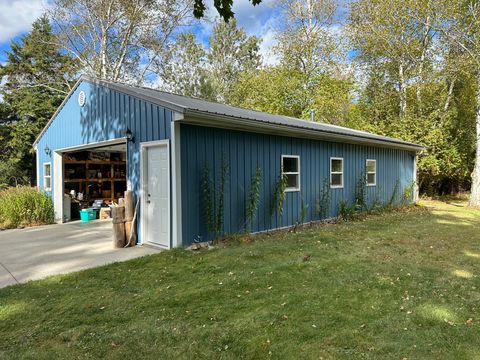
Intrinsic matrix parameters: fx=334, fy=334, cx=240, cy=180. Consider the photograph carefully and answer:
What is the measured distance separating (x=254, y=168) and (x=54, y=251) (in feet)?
13.6

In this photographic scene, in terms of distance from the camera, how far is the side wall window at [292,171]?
26.5 feet

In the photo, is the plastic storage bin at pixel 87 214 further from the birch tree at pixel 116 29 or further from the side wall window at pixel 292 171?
the birch tree at pixel 116 29

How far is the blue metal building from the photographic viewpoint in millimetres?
5930

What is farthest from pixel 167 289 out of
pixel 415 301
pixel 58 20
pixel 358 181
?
pixel 58 20

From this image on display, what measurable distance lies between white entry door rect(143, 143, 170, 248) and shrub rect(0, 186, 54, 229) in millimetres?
4740

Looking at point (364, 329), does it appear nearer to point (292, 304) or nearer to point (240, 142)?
point (292, 304)

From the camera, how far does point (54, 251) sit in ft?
19.8

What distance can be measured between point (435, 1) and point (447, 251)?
39.8 ft

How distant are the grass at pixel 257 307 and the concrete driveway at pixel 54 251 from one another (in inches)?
21.3

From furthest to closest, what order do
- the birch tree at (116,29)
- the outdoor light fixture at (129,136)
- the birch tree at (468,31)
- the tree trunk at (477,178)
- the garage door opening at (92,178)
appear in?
the birch tree at (116,29) → the tree trunk at (477,178) → the birch tree at (468,31) → the garage door opening at (92,178) → the outdoor light fixture at (129,136)

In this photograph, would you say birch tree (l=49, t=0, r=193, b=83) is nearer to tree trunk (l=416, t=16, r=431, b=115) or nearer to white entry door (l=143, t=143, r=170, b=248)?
tree trunk (l=416, t=16, r=431, b=115)

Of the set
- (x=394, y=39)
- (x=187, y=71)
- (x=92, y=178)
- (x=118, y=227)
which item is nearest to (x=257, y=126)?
(x=118, y=227)

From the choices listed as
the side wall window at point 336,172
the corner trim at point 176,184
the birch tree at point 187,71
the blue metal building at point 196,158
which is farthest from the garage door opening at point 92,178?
the birch tree at point 187,71

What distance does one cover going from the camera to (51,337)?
2.86m
